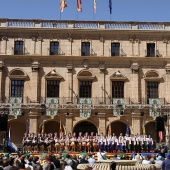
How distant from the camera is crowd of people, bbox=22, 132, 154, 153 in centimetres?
3322

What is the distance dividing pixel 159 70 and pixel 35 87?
523 inches

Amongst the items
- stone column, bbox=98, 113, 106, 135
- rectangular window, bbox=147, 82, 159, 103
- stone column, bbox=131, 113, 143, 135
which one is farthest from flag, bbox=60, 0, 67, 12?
stone column, bbox=131, 113, 143, 135

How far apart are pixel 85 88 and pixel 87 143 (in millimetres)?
8742

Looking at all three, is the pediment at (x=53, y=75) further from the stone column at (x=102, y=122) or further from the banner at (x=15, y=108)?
the stone column at (x=102, y=122)

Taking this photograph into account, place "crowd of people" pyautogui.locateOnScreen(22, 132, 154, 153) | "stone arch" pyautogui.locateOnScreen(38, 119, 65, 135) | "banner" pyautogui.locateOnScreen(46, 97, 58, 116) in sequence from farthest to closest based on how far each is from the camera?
"stone arch" pyautogui.locateOnScreen(38, 119, 65, 135)
"banner" pyautogui.locateOnScreen(46, 97, 58, 116)
"crowd of people" pyautogui.locateOnScreen(22, 132, 154, 153)

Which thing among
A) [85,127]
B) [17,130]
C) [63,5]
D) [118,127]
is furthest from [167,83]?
[17,130]

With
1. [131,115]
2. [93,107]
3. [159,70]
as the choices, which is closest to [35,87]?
[93,107]

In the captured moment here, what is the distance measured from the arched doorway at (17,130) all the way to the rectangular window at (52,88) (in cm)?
426

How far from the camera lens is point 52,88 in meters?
40.6

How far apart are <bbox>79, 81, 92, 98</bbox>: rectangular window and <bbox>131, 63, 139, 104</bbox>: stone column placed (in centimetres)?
453

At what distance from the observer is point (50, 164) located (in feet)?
46.3

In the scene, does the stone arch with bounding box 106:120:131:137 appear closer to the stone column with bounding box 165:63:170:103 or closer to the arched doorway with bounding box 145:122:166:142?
the arched doorway with bounding box 145:122:166:142

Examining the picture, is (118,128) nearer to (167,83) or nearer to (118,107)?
(118,107)

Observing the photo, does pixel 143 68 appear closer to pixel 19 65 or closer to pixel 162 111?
pixel 162 111
